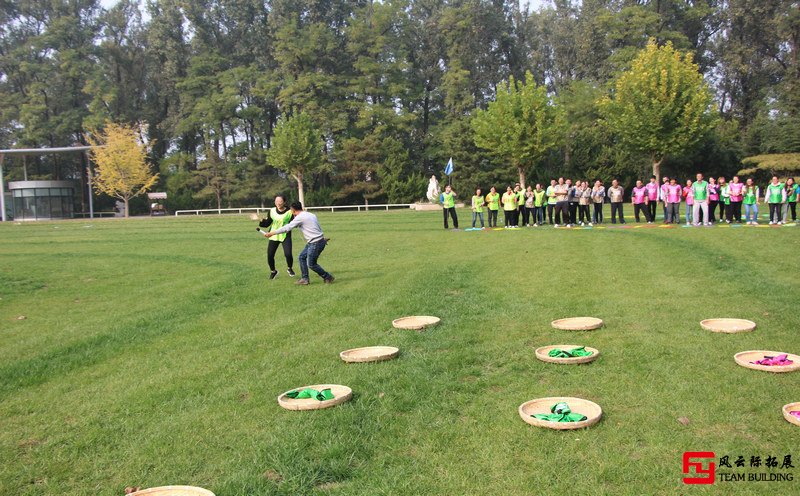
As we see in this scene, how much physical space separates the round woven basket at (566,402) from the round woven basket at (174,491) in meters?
2.54

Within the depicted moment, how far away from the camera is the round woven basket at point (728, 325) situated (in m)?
7.36

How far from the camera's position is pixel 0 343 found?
833cm

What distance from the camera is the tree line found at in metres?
49.9

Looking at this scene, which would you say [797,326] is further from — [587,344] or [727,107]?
[727,107]

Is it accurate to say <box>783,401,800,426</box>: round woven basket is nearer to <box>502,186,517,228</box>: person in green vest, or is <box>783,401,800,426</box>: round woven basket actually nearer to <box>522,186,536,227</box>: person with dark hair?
<box>502,186,517,228</box>: person in green vest

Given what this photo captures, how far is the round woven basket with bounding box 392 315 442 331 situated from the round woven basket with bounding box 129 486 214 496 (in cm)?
449

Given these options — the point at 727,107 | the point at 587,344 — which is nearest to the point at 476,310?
the point at 587,344

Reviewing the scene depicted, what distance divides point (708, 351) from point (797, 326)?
1955mm

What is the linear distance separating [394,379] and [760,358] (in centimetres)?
381

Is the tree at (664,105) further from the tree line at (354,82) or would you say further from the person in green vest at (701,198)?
the person in green vest at (701,198)

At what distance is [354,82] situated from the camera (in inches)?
2301

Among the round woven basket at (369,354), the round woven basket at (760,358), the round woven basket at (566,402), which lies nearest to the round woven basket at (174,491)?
the round woven basket at (566,402)

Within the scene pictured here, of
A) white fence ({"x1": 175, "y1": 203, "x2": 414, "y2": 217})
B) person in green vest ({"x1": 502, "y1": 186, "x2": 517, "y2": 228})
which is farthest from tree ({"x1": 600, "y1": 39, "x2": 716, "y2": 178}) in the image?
person in green vest ({"x1": 502, "y1": 186, "x2": 517, "y2": 228})

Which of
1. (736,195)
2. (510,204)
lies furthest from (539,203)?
(736,195)
